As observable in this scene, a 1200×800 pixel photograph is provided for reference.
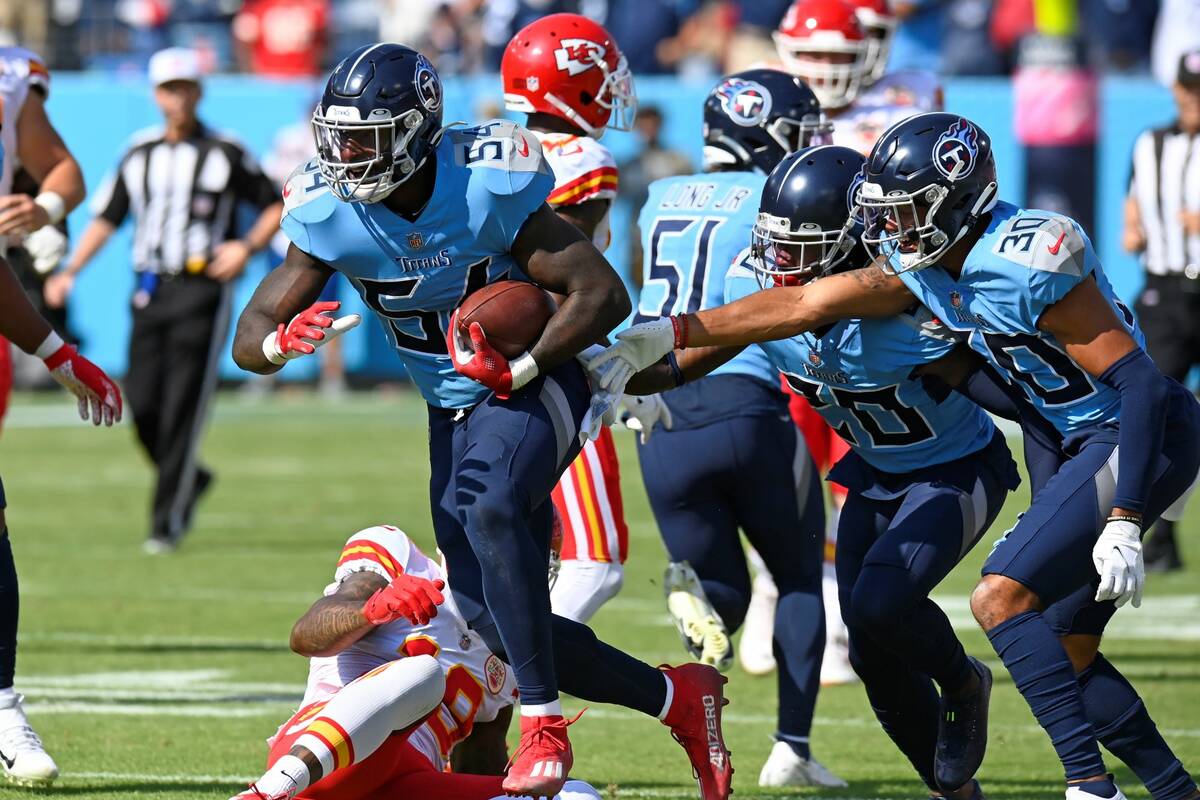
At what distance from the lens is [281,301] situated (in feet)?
15.4

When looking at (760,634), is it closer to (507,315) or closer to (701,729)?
(701,729)

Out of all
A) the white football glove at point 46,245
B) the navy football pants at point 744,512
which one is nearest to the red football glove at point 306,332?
the navy football pants at point 744,512

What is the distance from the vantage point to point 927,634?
15.6 feet

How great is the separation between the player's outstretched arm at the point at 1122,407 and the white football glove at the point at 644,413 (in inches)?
48.4

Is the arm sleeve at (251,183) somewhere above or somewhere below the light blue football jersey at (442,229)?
below

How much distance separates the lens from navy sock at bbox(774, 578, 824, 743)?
5445 mm

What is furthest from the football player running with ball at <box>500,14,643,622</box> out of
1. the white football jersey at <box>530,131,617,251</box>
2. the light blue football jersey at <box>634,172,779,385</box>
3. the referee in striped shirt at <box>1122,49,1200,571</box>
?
the referee in striped shirt at <box>1122,49,1200,571</box>

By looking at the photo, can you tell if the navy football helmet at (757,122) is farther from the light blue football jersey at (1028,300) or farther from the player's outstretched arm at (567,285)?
the player's outstretched arm at (567,285)

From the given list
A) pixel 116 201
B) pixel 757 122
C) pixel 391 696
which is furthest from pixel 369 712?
pixel 116 201

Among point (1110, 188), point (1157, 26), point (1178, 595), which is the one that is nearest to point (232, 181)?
point (1178, 595)

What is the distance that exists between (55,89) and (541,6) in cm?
388

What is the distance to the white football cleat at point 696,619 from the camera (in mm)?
5457

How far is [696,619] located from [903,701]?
72 cm

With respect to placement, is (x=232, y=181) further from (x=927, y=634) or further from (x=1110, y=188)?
(x=1110, y=188)
